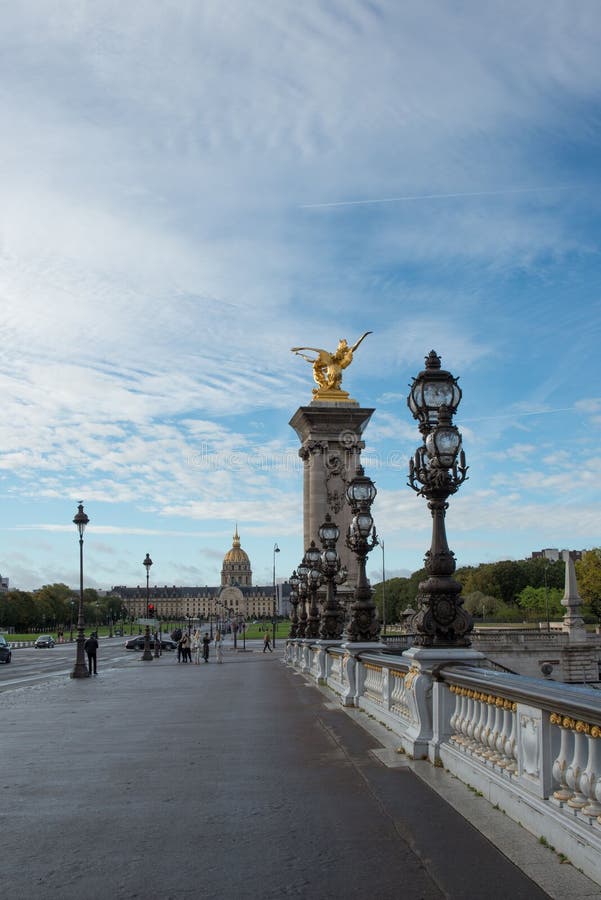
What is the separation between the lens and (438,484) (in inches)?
494

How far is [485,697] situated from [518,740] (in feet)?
3.91

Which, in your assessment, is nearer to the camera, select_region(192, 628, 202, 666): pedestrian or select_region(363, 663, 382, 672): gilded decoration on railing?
select_region(363, 663, 382, 672): gilded decoration on railing

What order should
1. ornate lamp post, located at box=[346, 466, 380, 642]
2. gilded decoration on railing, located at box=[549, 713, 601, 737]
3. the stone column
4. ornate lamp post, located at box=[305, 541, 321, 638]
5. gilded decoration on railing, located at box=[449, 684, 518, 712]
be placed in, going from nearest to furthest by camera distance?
1. gilded decoration on railing, located at box=[549, 713, 601, 737]
2. gilded decoration on railing, located at box=[449, 684, 518, 712]
3. ornate lamp post, located at box=[346, 466, 380, 642]
4. ornate lamp post, located at box=[305, 541, 321, 638]
5. the stone column

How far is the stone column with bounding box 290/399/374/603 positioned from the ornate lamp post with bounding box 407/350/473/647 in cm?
5760

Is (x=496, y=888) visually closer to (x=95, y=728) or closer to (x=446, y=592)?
(x=446, y=592)

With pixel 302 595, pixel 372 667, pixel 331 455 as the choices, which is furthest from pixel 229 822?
pixel 331 455

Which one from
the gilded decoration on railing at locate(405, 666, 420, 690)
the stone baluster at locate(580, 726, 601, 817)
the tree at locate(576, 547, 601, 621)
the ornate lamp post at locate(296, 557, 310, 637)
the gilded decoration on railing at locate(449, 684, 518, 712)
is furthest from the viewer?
the tree at locate(576, 547, 601, 621)

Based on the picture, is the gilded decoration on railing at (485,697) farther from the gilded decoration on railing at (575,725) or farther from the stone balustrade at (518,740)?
the gilded decoration on railing at (575,725)

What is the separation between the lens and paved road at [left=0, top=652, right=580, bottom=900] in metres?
6.51

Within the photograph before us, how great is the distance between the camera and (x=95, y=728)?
1672 cm

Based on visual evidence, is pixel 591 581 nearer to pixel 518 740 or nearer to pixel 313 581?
pixel 313 581

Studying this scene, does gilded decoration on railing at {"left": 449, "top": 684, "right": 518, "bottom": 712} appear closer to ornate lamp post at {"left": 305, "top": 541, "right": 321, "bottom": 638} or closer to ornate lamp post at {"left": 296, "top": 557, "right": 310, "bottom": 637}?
ornate lamp post at {"left": 305, "top": 541, "right": 321, "bottom": 638}

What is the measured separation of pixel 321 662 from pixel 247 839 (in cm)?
2123

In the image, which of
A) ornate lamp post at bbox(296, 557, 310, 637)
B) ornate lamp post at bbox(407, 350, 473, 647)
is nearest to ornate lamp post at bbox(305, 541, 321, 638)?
ornate lamp post at bbox(296, 557, 310, 637)
